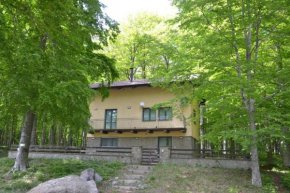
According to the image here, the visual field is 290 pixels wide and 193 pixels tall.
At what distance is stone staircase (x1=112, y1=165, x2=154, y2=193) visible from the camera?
11000 millimetres

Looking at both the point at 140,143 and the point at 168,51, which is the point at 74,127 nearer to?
the point at 168,51

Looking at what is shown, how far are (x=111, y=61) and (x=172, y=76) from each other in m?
4.48

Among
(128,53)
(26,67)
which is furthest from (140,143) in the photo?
(26,67)

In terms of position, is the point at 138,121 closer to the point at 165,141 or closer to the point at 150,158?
the point at 165,141

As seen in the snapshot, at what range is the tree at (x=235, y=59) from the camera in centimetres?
1073

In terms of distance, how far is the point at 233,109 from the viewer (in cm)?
1170

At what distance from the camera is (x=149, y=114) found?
823 inches

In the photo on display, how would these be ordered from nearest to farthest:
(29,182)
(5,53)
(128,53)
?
(5,53), (29,182), (128,53)

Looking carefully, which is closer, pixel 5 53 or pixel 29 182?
pixel 5 53

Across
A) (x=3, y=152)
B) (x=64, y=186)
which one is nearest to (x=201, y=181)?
(x=64, y=186)

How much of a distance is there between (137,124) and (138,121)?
0.88 ft

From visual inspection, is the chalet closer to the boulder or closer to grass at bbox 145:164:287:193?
grass at bbox 145:164:287:193

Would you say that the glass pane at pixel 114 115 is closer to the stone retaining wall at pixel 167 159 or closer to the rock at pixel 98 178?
the stone retaining wall at pixel 167 159

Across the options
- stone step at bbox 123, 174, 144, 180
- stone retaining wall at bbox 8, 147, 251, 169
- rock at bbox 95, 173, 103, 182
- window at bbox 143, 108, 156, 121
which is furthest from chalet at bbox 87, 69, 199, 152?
rock at bbox 95, 173, 103, 182
